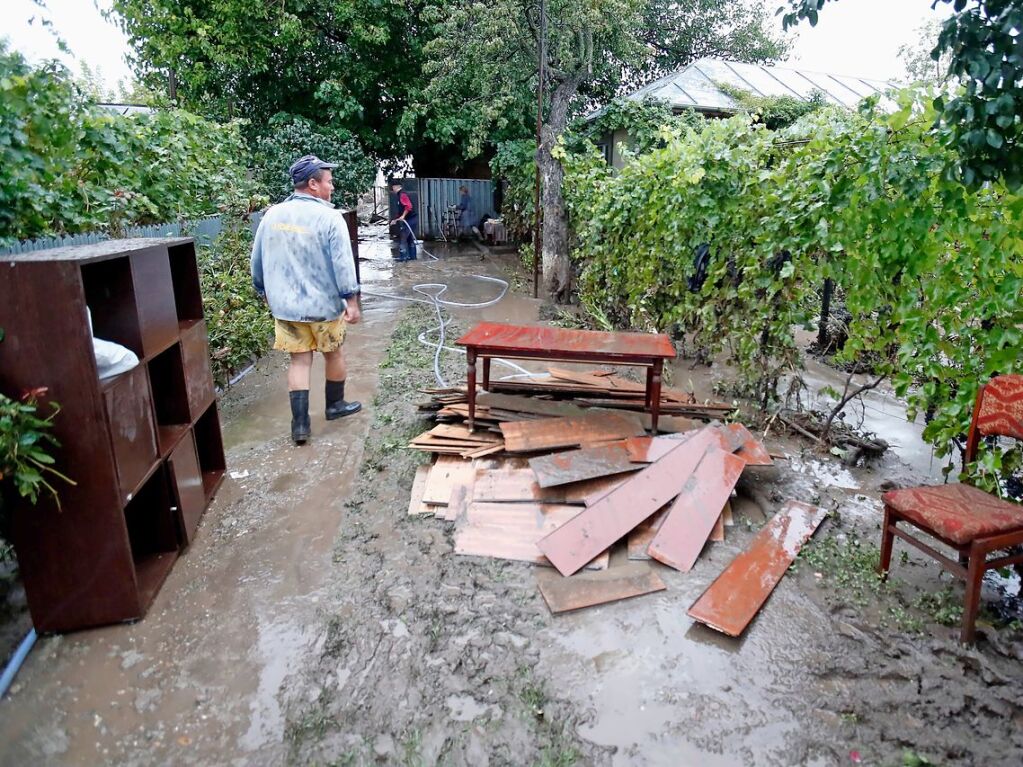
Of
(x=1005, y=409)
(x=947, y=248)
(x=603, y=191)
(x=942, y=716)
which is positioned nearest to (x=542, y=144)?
(x=603, y=191)

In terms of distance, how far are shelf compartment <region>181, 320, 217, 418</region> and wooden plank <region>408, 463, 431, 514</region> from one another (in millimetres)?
1430

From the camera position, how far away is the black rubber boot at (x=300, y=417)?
5129 millimetres

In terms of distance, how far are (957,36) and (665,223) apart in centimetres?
418

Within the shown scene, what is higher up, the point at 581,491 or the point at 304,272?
the point at 304,272

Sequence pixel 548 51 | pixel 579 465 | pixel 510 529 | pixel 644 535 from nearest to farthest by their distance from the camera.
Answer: pixel 644 535
pixel 510 529
pixel 579 465
pixel 548 51

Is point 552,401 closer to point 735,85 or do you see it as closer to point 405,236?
point 405,236

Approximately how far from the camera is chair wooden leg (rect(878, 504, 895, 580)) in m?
3.19

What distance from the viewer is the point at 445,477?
441 cm

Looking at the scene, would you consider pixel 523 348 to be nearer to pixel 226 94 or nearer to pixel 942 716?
pixel 942 716

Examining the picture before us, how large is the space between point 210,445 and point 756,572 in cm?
362

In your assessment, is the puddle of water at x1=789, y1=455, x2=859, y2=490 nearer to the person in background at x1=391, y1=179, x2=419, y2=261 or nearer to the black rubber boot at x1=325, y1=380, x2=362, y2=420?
the black rubber boot at x1=325, y1=380, x2=362, y2=420

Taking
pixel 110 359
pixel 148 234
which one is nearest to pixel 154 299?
pixel 110 359

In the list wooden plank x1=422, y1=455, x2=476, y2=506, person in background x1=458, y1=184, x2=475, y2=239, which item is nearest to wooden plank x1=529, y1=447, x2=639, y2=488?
wooden plank x1=422, y1=455, x2=476, y2=506

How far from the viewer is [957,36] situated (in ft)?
7.06
